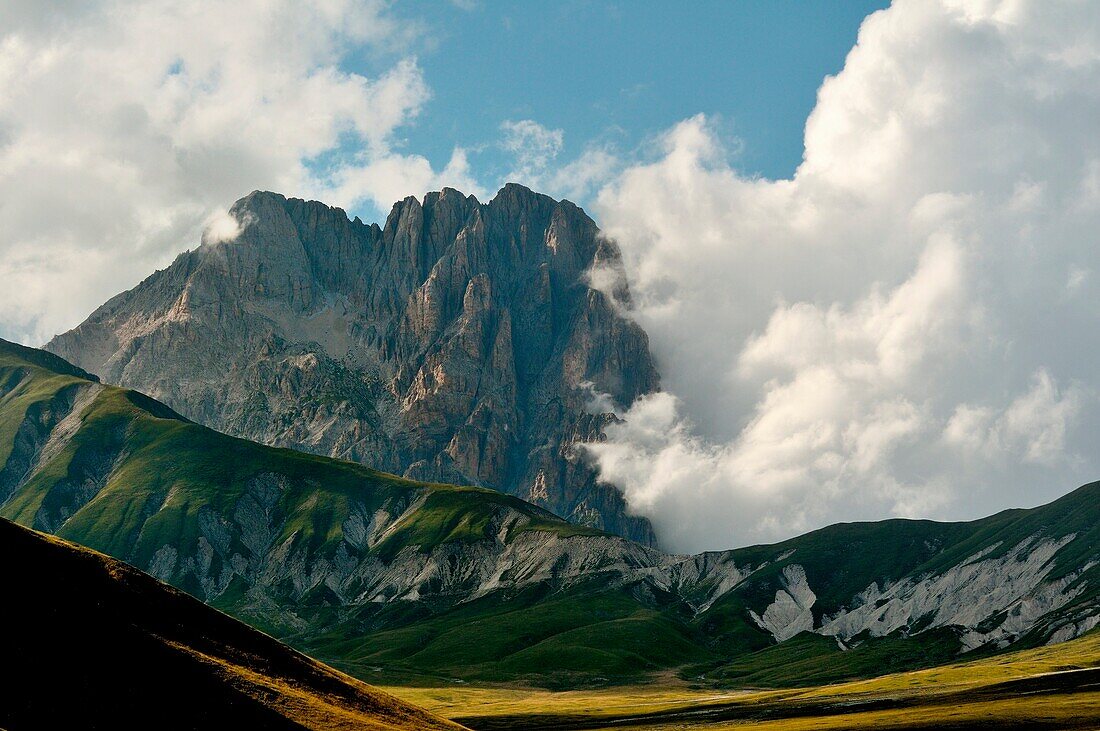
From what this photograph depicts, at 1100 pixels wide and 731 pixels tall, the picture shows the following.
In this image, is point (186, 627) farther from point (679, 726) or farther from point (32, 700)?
point (679, 726)

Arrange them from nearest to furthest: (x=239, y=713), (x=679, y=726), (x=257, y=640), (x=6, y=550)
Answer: (x=239, y=713) → (x=6, y=550) → (x=257, y=640) → (x=679, y=726)

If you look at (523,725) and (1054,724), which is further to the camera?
(523,725)

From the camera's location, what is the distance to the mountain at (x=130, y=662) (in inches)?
3861

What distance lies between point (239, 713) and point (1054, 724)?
101 meters

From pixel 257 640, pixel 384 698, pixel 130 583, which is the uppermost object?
Result: pixel 130 583

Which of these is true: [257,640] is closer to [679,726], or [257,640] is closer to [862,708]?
[679,726]

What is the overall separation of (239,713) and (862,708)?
119 m

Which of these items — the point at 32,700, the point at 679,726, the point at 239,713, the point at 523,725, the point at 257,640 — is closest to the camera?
the point at 32,700

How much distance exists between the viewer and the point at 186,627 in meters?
117

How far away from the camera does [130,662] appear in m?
105

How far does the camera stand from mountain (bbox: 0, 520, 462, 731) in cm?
9806

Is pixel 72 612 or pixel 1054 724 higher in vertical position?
pixel 72 612

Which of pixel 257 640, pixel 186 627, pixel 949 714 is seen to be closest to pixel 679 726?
pixel 949 714

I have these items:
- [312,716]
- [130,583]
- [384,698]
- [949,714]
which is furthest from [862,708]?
[130,583]
